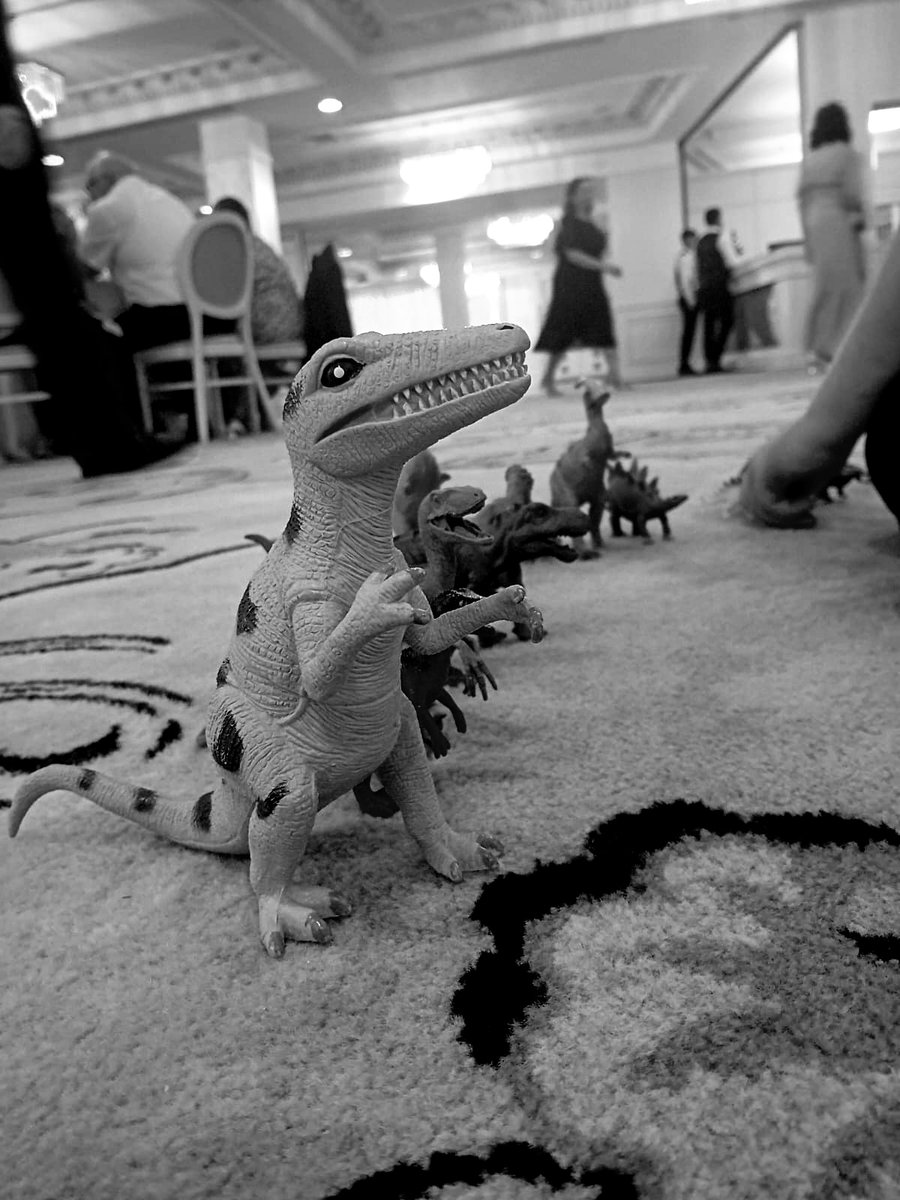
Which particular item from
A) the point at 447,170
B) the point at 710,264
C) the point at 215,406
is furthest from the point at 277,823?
the point at 447,170

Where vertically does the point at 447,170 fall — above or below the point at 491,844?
above

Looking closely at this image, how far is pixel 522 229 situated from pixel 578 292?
24.7 ft

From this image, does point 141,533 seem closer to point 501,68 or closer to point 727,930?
point 727,930

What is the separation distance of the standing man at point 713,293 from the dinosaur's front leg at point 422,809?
10006 millimetres

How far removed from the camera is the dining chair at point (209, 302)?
4.56m

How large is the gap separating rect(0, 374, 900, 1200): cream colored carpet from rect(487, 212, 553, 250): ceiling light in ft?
46.0

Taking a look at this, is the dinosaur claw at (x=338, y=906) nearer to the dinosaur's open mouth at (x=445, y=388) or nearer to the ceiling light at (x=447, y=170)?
the dinosaur's open mouth at (x=445, y=388)

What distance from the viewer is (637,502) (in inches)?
70.6

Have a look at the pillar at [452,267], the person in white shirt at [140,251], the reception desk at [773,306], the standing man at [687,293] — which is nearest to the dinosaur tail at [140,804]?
the person in white shirt at [140,251]

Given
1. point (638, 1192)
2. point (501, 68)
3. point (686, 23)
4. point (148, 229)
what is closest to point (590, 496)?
point (638, 1192)

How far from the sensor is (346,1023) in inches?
21.3

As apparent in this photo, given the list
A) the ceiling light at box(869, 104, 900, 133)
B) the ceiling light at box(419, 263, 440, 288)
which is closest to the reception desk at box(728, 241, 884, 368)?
the ceiling light at box(869, 104, 900, 133)

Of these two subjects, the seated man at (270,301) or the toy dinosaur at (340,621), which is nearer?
the toy dinosaur at (340,621)

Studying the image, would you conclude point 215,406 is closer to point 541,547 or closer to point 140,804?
point 541,547
